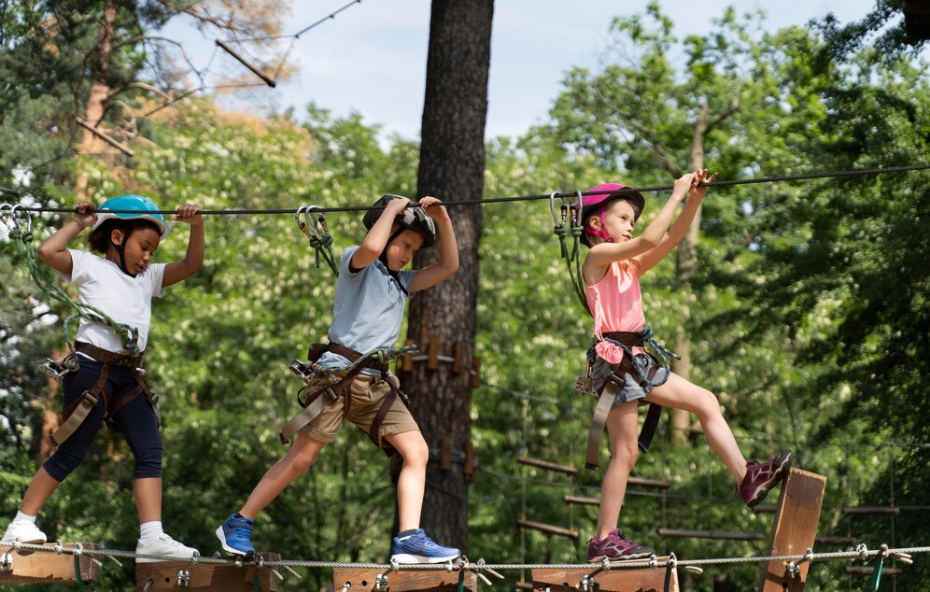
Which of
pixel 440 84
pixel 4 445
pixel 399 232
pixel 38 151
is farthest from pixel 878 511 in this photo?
pixel 4 445

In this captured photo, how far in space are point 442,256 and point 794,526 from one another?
69.4 inches

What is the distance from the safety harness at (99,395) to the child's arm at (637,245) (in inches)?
75.3

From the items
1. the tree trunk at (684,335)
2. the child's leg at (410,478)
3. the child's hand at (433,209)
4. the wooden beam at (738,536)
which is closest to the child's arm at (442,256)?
the child's hand at (433,209)

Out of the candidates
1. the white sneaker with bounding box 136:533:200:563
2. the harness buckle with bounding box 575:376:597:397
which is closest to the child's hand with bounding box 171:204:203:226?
the white sneaker with bounding box 136:533:200:563

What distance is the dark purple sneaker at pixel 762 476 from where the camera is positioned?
14.3ft

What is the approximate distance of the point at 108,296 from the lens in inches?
198

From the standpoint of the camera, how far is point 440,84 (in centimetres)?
764

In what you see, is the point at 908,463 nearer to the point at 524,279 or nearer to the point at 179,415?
the point at 524,279

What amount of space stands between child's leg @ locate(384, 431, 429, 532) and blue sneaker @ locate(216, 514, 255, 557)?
0.60 metres

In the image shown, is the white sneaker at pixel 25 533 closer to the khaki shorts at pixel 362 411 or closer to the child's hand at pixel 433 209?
the khaki shorts at pixel 362 411

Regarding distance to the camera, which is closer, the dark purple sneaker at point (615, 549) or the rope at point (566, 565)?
the rope at point (566, 565)

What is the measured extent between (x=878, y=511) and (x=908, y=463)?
1114 mm

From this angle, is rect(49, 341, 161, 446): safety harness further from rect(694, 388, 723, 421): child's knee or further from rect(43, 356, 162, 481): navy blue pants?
rect(694, 388, 723, 421): child's knee

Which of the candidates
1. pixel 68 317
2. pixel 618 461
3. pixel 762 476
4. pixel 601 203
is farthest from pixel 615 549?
pixel 68 317
